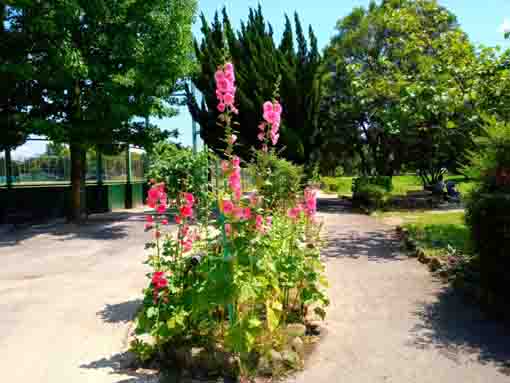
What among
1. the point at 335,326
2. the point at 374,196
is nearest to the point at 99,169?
the point at 374,196

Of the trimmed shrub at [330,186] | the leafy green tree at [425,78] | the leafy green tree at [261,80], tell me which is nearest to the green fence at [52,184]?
the leafy green tree at [261,80]

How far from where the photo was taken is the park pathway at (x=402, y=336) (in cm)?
354

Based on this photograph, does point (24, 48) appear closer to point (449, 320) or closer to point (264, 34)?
point (264, 34)

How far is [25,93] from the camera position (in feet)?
42.1

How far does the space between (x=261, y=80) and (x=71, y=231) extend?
990cm

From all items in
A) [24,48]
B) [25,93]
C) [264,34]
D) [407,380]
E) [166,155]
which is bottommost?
[407,380]

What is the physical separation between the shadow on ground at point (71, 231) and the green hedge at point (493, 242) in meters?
9.30

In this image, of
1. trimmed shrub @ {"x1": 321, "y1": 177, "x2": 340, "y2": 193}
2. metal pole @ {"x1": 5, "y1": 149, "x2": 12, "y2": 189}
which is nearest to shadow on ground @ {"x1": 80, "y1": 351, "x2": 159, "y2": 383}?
metal pole @ {"x1": 5, "y1": 149, "x2": 12, "y2": 189}

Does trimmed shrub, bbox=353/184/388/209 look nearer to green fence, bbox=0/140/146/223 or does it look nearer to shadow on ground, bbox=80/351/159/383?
green fence, bbox=0/140/146/223

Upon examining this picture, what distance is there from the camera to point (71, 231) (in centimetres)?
1270

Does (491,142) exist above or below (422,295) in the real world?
above

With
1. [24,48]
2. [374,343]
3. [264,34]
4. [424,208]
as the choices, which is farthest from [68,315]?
[264,34]

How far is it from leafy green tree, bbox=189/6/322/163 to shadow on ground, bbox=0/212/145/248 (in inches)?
252

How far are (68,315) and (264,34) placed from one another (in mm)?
17714
